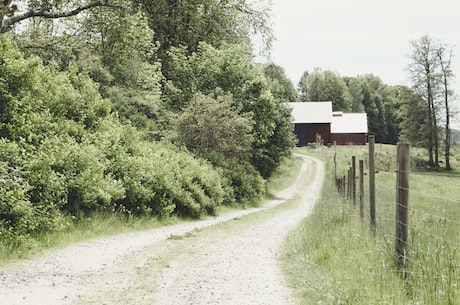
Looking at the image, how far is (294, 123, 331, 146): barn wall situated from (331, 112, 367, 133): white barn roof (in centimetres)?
299

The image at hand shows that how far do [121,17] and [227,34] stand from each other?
11885 mm

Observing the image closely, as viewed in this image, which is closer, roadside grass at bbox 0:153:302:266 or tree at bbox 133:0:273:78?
roadside grass at bbox 0:153:302:266

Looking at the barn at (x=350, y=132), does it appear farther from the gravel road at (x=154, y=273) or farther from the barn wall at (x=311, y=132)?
the gravel road at (x=154, y=273)

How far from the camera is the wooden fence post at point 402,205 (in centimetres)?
637

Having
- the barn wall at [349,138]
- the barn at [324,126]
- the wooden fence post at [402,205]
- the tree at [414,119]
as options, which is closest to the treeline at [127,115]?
the wooden fence post at [402,205]

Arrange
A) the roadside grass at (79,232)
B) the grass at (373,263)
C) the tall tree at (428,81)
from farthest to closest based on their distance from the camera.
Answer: the tall tree at (428,81) < the roadside grass at (79,232) < the grass at (373,263)

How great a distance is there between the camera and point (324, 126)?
83.6 meters

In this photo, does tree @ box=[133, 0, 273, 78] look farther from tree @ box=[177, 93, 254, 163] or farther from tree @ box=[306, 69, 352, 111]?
tree @ box=[306, 69, 352, 111]

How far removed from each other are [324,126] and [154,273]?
77.7 m

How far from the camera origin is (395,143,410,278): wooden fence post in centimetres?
637

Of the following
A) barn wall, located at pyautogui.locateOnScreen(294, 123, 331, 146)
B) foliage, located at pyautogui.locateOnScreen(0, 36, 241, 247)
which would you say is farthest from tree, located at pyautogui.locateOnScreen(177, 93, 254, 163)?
barn wall, located at pyautogui.locateOnScreen(294, 123, 331, 146)

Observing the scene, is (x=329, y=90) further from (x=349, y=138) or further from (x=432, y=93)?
(x=432, y=93)

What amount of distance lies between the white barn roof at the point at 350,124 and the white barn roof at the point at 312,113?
3.94 m

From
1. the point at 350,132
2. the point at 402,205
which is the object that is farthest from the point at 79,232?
the point at 350,132
